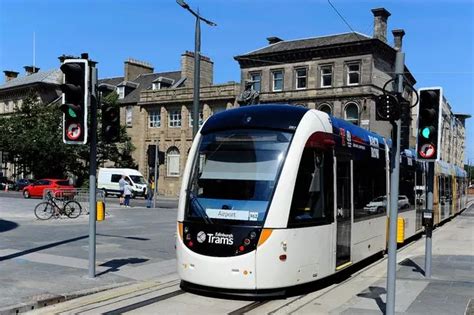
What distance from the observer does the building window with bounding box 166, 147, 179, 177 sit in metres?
57.1

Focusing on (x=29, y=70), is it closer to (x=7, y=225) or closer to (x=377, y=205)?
(x=7, y=225)

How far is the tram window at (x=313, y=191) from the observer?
8.22 meters

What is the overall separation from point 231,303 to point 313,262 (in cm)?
147

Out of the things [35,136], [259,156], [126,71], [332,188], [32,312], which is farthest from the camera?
[126,71]

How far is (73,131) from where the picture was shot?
30.0 ft

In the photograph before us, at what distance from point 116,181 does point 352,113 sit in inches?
869

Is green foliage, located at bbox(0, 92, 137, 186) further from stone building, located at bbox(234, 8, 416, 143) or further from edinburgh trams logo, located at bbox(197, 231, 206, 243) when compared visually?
edinburgh trams logo, located at bbox(197, 231, 206, 243)

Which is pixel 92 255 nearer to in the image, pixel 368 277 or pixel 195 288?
pixel 195 288

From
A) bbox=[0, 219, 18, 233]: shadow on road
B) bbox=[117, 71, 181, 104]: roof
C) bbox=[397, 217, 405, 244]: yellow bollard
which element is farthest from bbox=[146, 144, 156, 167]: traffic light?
bbox=[117, 71, 181, 104]: roof

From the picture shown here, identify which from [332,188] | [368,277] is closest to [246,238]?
[332,188]

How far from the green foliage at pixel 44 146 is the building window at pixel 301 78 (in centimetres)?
1803

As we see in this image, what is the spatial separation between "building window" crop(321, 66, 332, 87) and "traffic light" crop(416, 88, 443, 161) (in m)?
42.3

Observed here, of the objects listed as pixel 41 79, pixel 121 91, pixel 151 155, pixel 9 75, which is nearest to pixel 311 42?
pixel 121 91

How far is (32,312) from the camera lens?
720 centimetres
